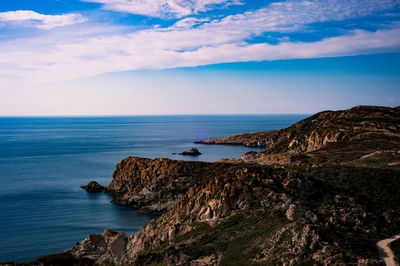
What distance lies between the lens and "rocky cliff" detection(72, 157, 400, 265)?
73.0 ft

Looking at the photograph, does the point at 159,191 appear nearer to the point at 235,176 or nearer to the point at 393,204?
the point at 235,176

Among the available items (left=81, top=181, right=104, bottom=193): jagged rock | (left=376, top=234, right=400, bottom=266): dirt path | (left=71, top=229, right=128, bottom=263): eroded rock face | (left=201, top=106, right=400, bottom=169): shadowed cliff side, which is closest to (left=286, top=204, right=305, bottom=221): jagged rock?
(left=376, top=234, right=400, bottom=266): dirt path

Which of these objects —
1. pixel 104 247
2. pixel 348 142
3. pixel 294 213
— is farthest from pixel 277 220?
pixel 348 142

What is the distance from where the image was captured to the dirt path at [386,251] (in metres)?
20.8

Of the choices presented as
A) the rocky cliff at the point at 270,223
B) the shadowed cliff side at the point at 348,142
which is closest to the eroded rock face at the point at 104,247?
the rocky cliff at the point at 270,223

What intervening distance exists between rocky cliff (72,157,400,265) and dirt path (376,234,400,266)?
58 cm

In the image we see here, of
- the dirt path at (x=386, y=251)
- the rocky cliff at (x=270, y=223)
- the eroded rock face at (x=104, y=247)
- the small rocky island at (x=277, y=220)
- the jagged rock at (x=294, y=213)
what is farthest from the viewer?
the eroded rock face at (x=104, y=247)

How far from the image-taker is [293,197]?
3231cm

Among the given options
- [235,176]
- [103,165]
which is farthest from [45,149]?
[235,176]

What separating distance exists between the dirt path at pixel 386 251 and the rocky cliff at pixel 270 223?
58 centimetres

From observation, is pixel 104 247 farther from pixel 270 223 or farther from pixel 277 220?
pixel 277 220

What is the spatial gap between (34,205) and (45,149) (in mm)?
93164

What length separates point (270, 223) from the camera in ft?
90.1

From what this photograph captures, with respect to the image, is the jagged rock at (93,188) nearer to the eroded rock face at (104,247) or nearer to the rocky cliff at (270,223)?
the rocky cliff at (270,223)
